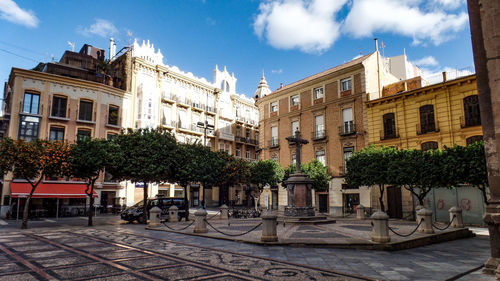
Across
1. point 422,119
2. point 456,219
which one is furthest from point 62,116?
point 456,219

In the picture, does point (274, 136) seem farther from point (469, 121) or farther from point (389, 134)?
point (469, 121)

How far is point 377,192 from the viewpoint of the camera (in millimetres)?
27797

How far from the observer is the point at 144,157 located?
2088 cm

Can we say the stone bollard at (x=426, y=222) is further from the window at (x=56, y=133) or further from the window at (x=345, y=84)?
the window at (x=56, y=133)

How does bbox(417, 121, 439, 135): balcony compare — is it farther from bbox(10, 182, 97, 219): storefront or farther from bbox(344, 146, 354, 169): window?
bbox(10, 182, 97, 219): storefront

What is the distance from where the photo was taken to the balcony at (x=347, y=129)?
29975 mm

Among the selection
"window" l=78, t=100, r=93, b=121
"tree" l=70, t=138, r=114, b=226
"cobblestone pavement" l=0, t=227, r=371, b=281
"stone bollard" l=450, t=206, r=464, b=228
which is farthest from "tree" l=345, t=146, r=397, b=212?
"window" l=78, t=100, r=93, b=121

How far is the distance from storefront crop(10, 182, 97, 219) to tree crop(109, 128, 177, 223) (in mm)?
7699

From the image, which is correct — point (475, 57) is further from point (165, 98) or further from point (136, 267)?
point (165, 98)

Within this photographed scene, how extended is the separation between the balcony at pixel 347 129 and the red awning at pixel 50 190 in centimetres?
2331

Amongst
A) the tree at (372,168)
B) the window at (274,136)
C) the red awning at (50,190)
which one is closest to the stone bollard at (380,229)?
the tree at (372,168)

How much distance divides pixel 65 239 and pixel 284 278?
10371mm

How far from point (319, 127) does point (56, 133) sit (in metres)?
25.1

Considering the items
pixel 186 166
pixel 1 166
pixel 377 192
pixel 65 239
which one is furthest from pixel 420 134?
pixel 1 166
